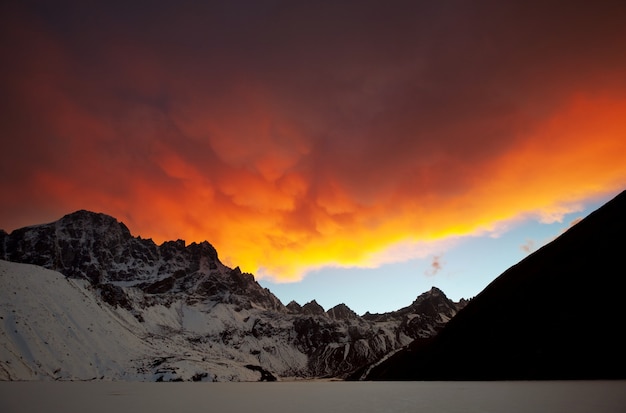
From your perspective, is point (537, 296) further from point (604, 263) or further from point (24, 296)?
point (24, 296)

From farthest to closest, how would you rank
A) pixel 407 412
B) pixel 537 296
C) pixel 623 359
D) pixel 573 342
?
pixel 537 296 < pixel 573 342 < pixel 623 359 < pixel 407 412

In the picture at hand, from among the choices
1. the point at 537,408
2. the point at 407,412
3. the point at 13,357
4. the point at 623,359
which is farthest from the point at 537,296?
the point at 13,357

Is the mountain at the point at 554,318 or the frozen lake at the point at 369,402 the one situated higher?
the mountain at the point at 554,318

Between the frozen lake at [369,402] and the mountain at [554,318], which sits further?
the mountain at [554,318]

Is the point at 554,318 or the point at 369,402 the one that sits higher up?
the point at 554,318

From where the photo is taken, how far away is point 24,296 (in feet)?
600

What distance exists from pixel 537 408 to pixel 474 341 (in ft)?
405

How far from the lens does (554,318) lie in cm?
12850

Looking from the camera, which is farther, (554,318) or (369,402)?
(554,318)

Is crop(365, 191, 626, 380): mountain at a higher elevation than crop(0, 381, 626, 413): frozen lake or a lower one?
higher

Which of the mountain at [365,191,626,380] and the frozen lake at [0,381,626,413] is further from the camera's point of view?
the mountain at [365,191,626,380]

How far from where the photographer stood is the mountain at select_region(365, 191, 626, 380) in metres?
111

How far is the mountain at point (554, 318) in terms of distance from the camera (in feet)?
363

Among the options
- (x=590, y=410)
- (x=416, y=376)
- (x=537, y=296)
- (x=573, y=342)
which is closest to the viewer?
(x=590, y=410)
